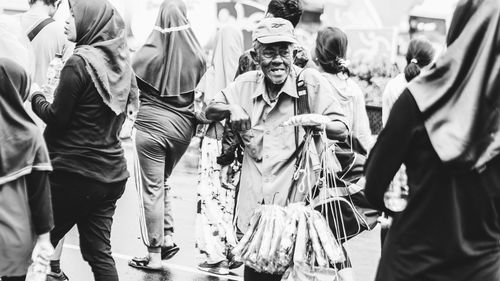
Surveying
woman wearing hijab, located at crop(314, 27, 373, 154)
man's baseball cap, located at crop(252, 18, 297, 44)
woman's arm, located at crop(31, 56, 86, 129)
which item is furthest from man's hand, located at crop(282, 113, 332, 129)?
woman wearing hijab, located at crop(314, 27, 373, 154)

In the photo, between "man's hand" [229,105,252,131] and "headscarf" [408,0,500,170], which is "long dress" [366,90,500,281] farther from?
"man's hand" [229,105,252,131]

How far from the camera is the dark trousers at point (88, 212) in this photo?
4188mm

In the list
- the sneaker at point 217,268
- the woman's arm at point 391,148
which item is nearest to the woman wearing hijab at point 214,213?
the sneaker at point 217,268

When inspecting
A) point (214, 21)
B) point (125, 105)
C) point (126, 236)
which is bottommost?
point (126, 236)

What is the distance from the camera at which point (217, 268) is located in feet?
19.9

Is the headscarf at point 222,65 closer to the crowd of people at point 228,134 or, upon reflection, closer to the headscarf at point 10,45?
the crowd of people at point 228,134

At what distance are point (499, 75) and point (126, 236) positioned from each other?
5078 mm

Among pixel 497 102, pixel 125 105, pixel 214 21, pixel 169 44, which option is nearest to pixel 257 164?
pixel 125 105

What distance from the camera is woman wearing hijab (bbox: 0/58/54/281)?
3311mm

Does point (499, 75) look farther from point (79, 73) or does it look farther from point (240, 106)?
point (79, 73)

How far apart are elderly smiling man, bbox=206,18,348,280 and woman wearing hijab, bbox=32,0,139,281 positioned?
67 cm

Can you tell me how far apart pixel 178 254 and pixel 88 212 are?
2436 mm

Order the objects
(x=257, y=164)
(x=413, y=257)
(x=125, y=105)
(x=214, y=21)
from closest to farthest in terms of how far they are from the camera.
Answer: (x=413, y=257)
(x=257, y=164)
(x=125, y=105)
(x=214, y=21)

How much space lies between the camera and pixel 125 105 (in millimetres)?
4363
